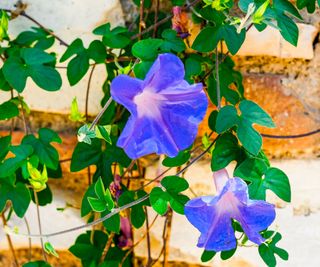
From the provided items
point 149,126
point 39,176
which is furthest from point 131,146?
point 39,176

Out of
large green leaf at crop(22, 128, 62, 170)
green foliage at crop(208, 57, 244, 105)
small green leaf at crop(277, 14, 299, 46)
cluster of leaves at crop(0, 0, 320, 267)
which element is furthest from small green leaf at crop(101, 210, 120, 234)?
small green leaf at crop(277, 14, 299, 46)

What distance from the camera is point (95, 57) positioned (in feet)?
3.06

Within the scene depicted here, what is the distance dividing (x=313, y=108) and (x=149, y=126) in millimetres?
402

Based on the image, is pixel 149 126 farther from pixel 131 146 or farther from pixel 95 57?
pixel 95 57

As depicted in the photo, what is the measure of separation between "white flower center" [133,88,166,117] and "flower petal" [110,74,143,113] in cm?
3

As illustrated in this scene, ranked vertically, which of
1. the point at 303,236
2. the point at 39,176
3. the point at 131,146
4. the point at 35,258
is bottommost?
the point at 35,258

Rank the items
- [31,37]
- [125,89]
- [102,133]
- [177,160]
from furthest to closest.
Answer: [31,37] → [177,160] → [102,133] → [125,89]

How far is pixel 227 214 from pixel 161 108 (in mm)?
143

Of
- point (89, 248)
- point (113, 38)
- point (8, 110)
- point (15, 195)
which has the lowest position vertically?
point (89, 248)

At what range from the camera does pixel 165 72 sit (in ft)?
2.22

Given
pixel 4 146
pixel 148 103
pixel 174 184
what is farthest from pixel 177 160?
pixel 4 146

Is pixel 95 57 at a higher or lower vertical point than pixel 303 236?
higher

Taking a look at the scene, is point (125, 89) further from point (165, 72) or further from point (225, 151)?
point (225, 151)

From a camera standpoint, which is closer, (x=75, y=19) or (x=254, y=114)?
(x=254, y=114)
